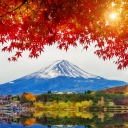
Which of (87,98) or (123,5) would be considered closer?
(123,5)

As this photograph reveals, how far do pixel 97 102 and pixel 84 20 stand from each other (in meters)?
75.3

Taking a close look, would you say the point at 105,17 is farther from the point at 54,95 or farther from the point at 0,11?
the point at 54,95

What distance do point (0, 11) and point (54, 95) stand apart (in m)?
78.0

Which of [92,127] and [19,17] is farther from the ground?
[19,17]

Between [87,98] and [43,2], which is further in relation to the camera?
[87,98]

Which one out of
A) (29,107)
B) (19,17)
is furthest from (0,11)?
(29,107)

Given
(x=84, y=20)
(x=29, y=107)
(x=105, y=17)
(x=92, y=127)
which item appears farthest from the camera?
(x=29, y=107)

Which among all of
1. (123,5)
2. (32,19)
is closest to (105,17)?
(123,5)

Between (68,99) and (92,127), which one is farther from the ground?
(68,99)

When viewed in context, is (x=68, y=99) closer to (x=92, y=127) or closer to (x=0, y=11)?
(x=92, y=127)

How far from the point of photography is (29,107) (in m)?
82.9

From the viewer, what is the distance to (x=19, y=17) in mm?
11031

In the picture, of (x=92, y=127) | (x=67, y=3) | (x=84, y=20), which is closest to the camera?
(x=67, y=3)

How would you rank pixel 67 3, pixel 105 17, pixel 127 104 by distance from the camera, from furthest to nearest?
pixel 127 104, pixel 105 17, pixel 67 3
